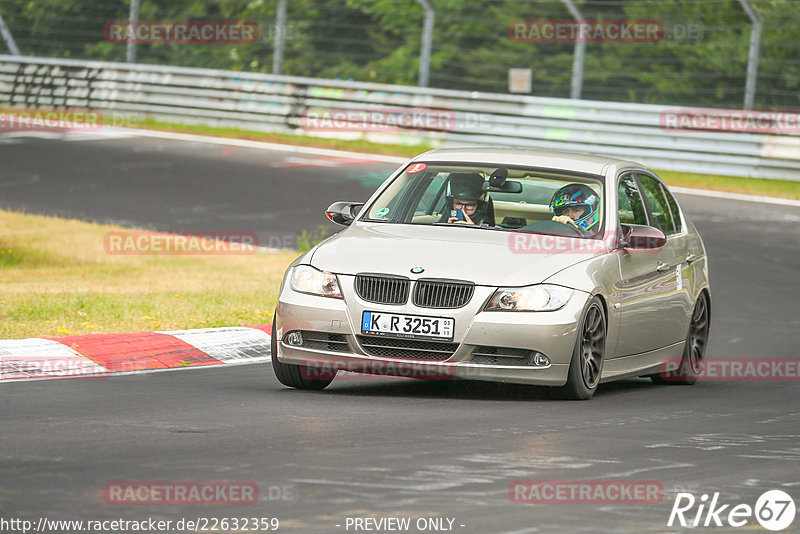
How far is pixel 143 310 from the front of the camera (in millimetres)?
12695

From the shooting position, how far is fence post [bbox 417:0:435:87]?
2698 cm

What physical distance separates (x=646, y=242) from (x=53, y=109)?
77.5 ft

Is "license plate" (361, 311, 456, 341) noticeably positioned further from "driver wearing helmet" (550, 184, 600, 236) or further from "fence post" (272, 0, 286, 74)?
"fence post" (272, 0, 286, 74)

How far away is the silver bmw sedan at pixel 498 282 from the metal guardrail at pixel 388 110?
13751mm

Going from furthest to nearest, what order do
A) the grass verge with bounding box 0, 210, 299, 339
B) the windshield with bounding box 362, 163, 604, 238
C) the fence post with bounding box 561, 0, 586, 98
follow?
1. the fence post with bounding box 561, 0, 586, 98
2. the grass verge with bounding box 0, 210, 299, 339
3. the windshield with bounding box 362, 163, 604, 238

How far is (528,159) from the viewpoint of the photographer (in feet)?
34.6

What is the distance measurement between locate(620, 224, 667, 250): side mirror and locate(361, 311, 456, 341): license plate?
169 cm

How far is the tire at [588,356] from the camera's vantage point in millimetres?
9125

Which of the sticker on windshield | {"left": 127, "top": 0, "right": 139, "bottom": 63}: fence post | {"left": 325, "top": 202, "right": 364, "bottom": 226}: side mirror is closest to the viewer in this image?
{"left": 325, "top": 202, "right": 364, "bottom": 226}: side mirror

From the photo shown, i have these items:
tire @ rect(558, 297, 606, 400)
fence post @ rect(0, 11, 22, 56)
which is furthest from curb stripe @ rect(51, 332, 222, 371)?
fence post @ rect(0, 11, 22, 56)

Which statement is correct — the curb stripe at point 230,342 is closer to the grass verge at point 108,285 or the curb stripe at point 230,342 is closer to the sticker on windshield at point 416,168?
the grass verge at point 108,285

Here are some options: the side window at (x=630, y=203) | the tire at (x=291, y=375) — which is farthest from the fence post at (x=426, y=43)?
the tire at (x=291, y=375)

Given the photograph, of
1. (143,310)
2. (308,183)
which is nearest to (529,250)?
(143,310)

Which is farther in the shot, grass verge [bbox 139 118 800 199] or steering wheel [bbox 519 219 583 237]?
grass verge [bbox 139 118 800 199]
